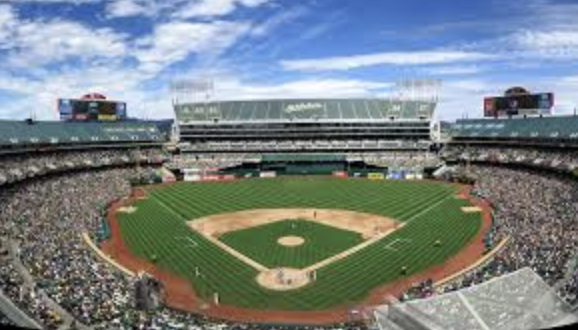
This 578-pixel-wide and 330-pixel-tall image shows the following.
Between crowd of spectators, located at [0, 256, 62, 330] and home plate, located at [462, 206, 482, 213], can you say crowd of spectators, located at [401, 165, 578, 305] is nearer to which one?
home plate, located at [462, 206, 482, 213]

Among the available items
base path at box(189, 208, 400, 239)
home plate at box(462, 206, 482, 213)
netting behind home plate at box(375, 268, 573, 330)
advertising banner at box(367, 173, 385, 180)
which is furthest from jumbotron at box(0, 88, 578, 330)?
home plate at box(462, 206, 482, 213)

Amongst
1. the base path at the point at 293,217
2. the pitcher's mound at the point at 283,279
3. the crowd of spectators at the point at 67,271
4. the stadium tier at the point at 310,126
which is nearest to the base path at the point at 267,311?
the crowd of spectators at the point at 67,271

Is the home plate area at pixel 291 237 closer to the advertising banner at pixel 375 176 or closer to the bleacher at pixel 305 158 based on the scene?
the advertising banner at pixel 375 176

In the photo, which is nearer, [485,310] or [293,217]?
[485,310]

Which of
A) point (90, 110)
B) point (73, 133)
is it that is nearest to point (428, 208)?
point (73, 133)

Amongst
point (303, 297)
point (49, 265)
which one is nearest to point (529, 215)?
point (303, 297)

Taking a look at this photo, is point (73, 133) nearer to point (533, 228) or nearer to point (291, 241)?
point (291, 241)
